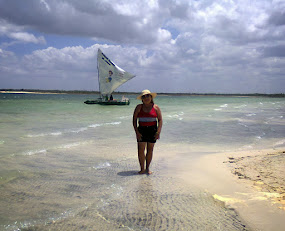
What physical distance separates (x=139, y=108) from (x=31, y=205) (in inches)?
102

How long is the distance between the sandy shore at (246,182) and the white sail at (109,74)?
34.2 meters

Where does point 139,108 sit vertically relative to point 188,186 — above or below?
above

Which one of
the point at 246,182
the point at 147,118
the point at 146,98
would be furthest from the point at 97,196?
the point at 246,182

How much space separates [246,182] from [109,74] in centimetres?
3714

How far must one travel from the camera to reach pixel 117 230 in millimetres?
3189

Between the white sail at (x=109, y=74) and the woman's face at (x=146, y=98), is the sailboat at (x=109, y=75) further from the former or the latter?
the woman's face at (x=146, y=98)

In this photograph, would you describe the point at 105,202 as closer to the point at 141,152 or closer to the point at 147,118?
the point at 141,152

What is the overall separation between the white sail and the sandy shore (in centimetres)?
3424

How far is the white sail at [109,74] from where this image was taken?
40.2 metres

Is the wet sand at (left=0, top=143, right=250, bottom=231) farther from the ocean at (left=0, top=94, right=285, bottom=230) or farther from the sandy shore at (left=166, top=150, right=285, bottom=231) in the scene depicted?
the sandy shore at (left=166, top=150, right=285, bottom=231)

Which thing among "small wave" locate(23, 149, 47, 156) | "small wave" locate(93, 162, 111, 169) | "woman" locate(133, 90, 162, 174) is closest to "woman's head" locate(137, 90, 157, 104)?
"woman" locate(133, 90, 162, 174)

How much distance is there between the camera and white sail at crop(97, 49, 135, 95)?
40156 mm

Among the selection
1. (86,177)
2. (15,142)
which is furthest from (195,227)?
(15,142)

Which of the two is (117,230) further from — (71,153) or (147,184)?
(71,153)
